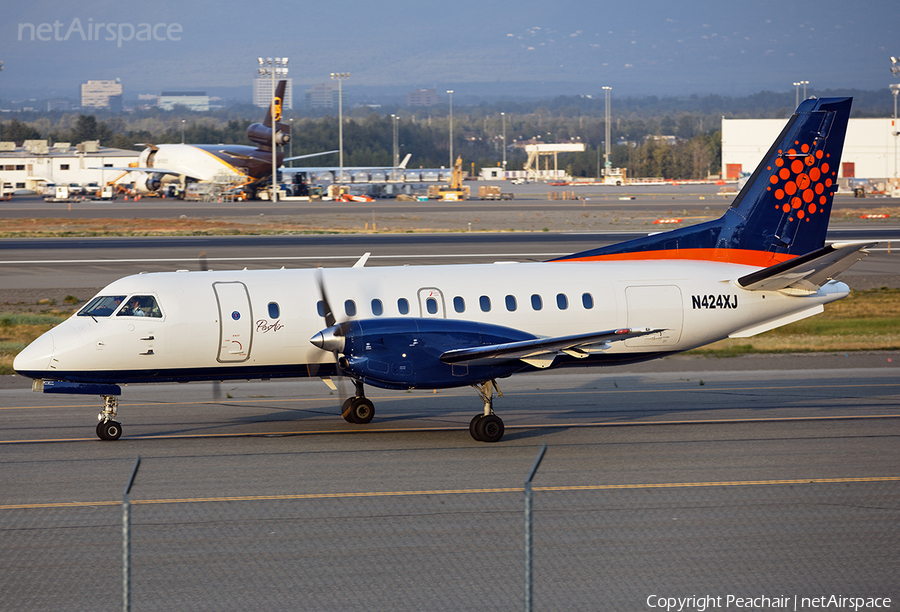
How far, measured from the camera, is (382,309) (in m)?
18.0

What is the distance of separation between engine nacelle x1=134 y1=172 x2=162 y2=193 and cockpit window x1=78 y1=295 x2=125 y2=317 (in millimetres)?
100341

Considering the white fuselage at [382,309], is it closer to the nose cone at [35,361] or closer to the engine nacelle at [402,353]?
the nose cone at [35,361]

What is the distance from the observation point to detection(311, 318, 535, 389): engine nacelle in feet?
54.0

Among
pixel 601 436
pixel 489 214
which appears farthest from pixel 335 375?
pixel 489 214

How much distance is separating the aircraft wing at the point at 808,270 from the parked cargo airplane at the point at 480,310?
0.13 feet

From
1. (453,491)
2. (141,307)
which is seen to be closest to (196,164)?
(141,307)

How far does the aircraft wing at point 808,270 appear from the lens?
18.2m

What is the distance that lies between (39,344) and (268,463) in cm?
503

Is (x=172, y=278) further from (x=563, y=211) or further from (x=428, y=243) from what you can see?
(x=563, y=211)

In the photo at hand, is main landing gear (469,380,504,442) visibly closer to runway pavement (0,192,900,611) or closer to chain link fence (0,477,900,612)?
runway pavement (0,192,900,611)

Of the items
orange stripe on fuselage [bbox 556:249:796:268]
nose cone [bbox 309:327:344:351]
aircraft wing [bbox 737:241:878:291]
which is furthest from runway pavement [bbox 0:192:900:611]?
orange stripe on fuselage [bbox 556:249:796:268]

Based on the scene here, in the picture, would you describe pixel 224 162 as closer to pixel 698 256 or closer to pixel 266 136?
pixel 266 136

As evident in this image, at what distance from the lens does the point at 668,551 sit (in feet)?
37.0

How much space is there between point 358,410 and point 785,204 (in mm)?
11007
